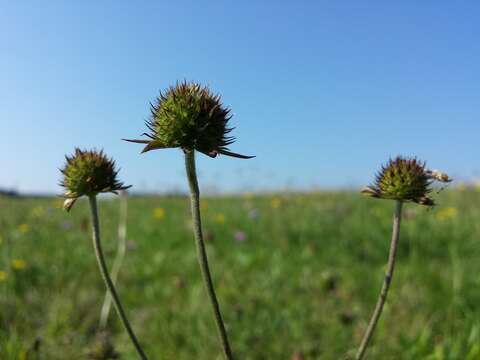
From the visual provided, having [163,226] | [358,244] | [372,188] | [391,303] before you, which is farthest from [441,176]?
[163,226]

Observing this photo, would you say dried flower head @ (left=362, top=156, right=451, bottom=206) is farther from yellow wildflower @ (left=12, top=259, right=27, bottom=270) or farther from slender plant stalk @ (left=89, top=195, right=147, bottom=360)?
yellow wildflower @ (left=12, top=259, right=27, bottom=270)

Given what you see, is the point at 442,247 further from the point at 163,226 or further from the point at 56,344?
the point at 56,344

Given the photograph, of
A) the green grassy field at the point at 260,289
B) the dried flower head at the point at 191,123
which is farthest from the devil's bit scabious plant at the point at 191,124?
the green grassy field at the point at 260,289

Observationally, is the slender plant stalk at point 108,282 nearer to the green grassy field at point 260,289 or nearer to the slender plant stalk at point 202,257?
the slender plant stalk at point 202,257

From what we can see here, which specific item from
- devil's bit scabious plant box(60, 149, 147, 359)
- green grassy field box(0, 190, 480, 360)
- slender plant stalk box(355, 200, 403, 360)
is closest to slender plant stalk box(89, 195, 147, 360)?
devil's bit scabious plant box(60, 149, 147, 359)

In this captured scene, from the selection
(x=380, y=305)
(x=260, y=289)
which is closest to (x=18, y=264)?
(x=260, y=289)

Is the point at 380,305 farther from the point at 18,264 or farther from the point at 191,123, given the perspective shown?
the point at 18,264
